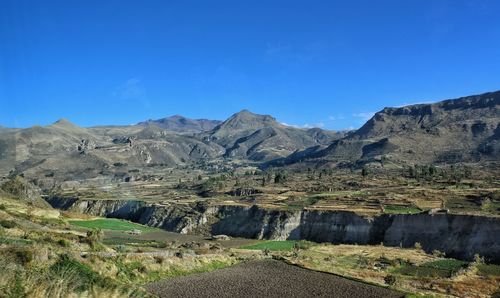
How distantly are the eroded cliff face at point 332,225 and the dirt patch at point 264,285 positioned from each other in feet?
117

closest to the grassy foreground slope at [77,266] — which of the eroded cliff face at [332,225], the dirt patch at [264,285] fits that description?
the dirt patch at [264,285]

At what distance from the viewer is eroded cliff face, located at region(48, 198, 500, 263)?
7138cm

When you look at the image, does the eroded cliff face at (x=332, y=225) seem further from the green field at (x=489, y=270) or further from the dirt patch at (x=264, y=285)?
the dirt patch at (x=264, y=285)

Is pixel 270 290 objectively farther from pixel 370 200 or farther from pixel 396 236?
pixel 370 200

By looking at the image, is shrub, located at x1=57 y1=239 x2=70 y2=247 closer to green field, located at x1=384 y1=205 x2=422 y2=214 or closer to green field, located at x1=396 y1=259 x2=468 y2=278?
green field, located at x1=396 y1=259 x2=468 y2=278

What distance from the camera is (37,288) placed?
39.8ft

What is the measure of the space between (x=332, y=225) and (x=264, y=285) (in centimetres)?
5563

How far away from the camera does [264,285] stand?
36.9 metres

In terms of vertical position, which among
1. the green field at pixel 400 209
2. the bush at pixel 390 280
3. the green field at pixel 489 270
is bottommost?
the green field at pixel 489 270

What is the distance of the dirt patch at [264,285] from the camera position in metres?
33.7

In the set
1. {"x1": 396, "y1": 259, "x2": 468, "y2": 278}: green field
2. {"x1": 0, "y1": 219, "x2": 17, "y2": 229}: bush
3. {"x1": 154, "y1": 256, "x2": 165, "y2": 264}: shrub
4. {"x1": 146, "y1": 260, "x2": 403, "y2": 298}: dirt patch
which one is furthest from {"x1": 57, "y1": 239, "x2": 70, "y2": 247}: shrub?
{"x1": 396, "y1": 259, "x2": 468, "y2": 278}: green field

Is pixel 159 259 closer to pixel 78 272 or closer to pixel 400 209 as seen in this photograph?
pixel 78 272

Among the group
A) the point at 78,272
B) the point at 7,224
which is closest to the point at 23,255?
the point at 78,272

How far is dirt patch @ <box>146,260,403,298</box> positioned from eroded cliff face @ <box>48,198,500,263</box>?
117ft
